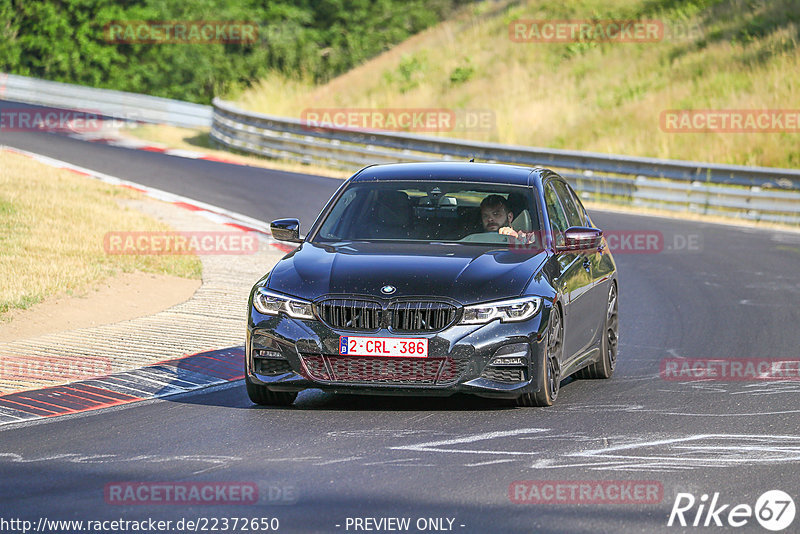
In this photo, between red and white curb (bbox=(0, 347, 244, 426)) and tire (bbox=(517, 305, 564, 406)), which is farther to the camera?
red and white curb (bbox=(0, 347, 244, 426))

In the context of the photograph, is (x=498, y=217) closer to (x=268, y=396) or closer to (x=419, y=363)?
(x=419, y=363)

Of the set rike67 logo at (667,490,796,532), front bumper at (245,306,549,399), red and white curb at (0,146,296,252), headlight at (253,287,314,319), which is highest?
headlight at (253,287,314,319)

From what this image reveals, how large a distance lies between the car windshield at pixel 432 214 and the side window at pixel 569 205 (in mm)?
754

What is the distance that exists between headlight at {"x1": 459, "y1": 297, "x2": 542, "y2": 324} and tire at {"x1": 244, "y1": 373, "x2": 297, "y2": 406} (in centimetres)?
137

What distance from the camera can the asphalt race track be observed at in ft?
20.2

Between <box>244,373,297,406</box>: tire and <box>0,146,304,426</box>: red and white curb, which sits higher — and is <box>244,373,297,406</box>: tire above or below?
above

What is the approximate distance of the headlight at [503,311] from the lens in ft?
27.4

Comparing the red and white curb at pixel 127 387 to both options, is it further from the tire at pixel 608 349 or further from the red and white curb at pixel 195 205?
the red and white curb at pixel 195 205

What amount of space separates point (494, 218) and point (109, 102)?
36.3 m

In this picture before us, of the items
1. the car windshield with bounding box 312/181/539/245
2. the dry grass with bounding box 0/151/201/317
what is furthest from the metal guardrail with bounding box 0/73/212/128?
the car windshield with bounding box 312/181/539/245

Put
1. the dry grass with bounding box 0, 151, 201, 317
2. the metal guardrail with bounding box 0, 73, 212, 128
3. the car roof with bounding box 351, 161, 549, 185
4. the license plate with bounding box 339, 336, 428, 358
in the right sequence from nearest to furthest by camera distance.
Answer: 1. the license plate with bounding box 339, 336, 428, 358
2. the car roof with bounding box 351, 161, 549, 185
3. the dry grass with bounding box 0, 151, 201, 317
4. the metal guardrail with bounding box 0, 73, 212, 128

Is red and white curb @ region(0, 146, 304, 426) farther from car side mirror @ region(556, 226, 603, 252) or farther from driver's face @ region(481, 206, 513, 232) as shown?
car side mirror @ region(556, 226, 603, 252)

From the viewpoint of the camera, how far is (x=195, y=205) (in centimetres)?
2233

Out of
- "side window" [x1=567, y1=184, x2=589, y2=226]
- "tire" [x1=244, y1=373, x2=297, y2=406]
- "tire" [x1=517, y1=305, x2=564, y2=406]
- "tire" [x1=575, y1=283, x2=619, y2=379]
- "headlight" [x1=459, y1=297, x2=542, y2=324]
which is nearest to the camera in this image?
"headlight" [x1=459, y1=297, x2=542, y2=324]
